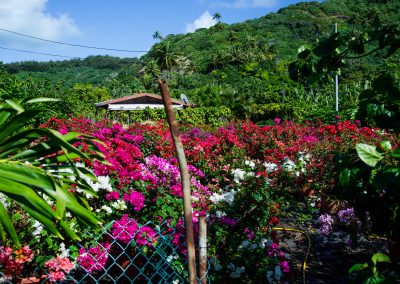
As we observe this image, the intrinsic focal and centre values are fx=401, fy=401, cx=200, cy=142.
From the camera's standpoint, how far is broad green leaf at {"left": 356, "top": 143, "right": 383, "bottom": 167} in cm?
136

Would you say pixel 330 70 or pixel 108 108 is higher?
pixel 330 70

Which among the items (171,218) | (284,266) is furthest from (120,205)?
(284,266)

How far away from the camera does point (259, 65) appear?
5400cm

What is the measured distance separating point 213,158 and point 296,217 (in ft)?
8.45

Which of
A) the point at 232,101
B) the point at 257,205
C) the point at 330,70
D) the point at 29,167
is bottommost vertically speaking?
the point at 232,101

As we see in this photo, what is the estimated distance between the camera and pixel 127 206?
11.3 feet

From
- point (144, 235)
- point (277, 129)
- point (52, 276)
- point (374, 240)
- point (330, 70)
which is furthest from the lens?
point (277, 129)

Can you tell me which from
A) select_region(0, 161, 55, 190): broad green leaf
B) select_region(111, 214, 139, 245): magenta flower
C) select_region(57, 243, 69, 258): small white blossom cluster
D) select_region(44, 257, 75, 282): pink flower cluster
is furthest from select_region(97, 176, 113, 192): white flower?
select_region(0, 161, 55, 190): broad green leaf

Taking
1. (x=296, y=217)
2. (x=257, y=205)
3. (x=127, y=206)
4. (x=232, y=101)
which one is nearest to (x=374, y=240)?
(x=296, y=217)

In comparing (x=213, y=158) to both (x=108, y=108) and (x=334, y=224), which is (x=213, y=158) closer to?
(x=334, y=224)

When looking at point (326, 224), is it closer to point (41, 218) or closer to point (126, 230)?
point (126, 230)

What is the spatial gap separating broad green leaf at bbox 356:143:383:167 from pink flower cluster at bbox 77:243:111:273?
1.94 meters

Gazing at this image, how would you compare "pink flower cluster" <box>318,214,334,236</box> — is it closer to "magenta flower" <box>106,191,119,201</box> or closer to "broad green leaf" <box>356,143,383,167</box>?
"magenta flower" <box>106,191,119,201</box>

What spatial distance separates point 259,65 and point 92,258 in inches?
2092
